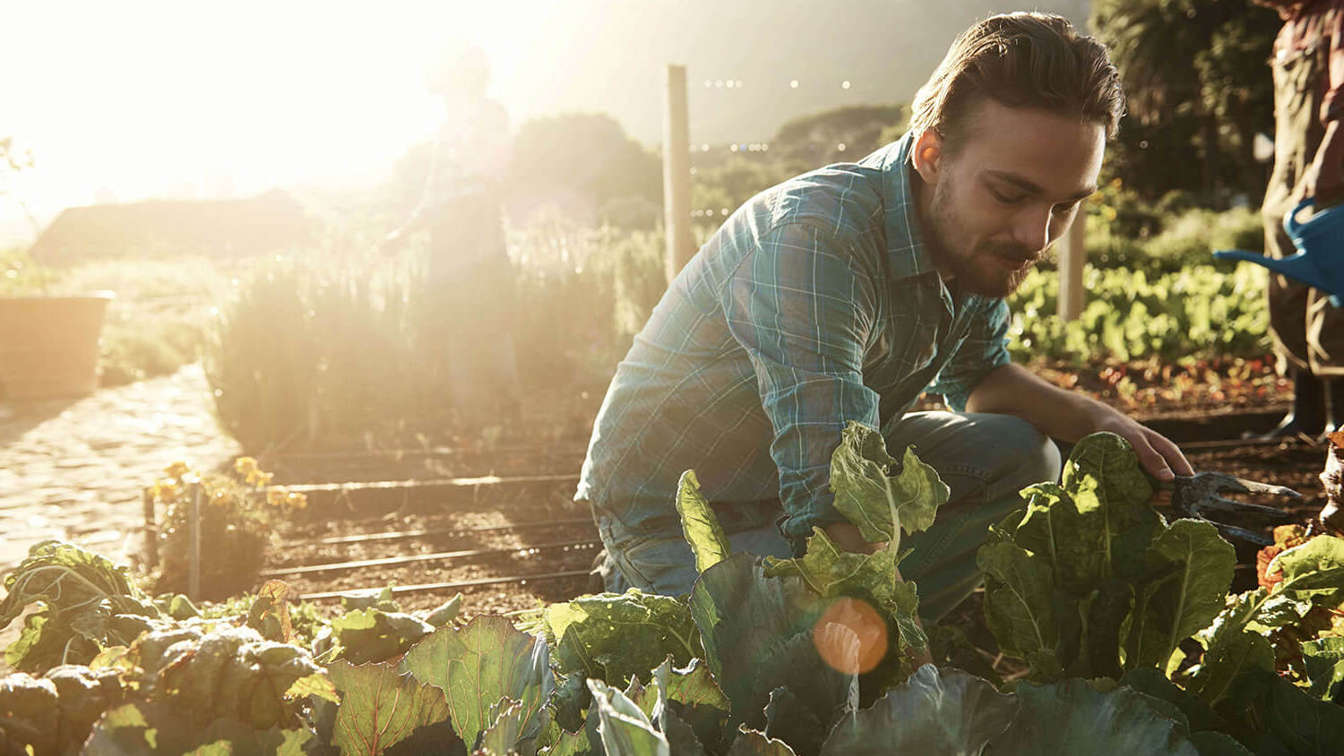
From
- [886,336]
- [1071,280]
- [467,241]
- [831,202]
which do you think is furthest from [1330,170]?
[467,241]

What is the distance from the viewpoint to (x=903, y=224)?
1.80m

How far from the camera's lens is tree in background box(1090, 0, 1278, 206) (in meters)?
21.2

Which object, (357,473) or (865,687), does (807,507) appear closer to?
(865,687)

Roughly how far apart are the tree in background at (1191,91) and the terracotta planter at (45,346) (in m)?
21.0

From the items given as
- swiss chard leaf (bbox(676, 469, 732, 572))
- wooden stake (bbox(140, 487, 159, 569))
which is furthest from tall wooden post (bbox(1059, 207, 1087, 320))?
swiss chard leaf (bbox(676, 469, 732, 572))

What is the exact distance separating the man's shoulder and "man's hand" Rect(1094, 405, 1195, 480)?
1.88 ft

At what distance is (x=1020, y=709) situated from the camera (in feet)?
2.10

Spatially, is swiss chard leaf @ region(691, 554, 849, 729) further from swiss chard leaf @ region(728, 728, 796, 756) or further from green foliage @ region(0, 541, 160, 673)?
green foliage @ region(0, 541, 160, 673)

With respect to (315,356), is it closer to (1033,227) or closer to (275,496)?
(275,496)

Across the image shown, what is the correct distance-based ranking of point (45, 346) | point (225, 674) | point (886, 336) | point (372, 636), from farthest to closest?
point (45, 346) → point (886, 336) → point (372, 636) → point (225, 674)

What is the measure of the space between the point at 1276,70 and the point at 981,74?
11.4ft

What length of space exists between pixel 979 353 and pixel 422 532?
234 cm

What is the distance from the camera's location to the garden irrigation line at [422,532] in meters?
3.71

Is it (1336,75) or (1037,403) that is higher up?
(1336,75)
